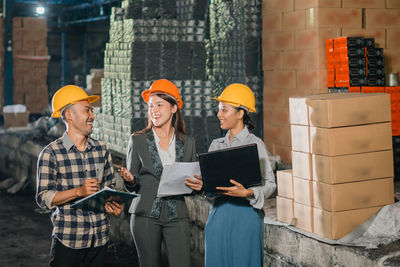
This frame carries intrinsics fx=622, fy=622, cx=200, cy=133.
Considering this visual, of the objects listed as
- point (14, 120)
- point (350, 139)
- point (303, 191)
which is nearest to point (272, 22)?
point (303, 191)

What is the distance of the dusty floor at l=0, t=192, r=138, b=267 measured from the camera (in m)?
7.73

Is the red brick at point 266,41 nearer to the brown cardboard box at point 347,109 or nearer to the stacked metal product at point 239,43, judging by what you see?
the stacked metal product at point 239,43

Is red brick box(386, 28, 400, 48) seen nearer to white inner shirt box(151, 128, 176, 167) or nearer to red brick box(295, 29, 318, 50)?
red brick box(295, 29, 318, 50)

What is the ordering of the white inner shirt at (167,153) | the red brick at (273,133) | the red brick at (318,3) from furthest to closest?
the red brick at (273,133) → the red brick at (318,3) → the white inner shirt at (167,153)

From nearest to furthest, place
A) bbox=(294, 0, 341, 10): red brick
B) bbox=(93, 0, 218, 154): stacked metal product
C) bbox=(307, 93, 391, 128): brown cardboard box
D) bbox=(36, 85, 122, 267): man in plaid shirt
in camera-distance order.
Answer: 1. bbox=(36, 85, 122, 267): man in plaid shirt
2. bbox=(307, 93, 391, 128): brown cardboard box
3. bbox=(294, 0, 341, 10): red brick
4. bbox=(93, 0, 218, 154): stacked metal product

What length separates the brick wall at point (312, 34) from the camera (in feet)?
26.2

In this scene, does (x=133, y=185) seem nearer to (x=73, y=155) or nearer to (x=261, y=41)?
(x=73, y=155)

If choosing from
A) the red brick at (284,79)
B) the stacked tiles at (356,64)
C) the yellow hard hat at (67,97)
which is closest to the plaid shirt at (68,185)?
the yellow hard hat at (67,97)

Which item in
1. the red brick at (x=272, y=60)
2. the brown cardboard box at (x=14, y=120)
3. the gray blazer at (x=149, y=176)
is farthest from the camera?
the brown cardboard box at (x=14, y=120)

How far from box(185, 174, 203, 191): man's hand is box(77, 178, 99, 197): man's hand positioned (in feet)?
2.31

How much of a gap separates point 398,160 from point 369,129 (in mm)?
3014

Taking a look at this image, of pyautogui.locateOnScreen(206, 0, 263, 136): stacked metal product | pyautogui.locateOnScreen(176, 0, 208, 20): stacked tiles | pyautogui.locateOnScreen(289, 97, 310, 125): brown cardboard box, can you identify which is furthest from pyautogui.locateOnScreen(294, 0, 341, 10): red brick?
pyautogui.locateOnScreen(289, 97, 310, 125): brown cardboard box

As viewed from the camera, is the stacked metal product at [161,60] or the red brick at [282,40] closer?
the red brick at [282,40]

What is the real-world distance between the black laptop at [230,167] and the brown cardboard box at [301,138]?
1303 millimetres
